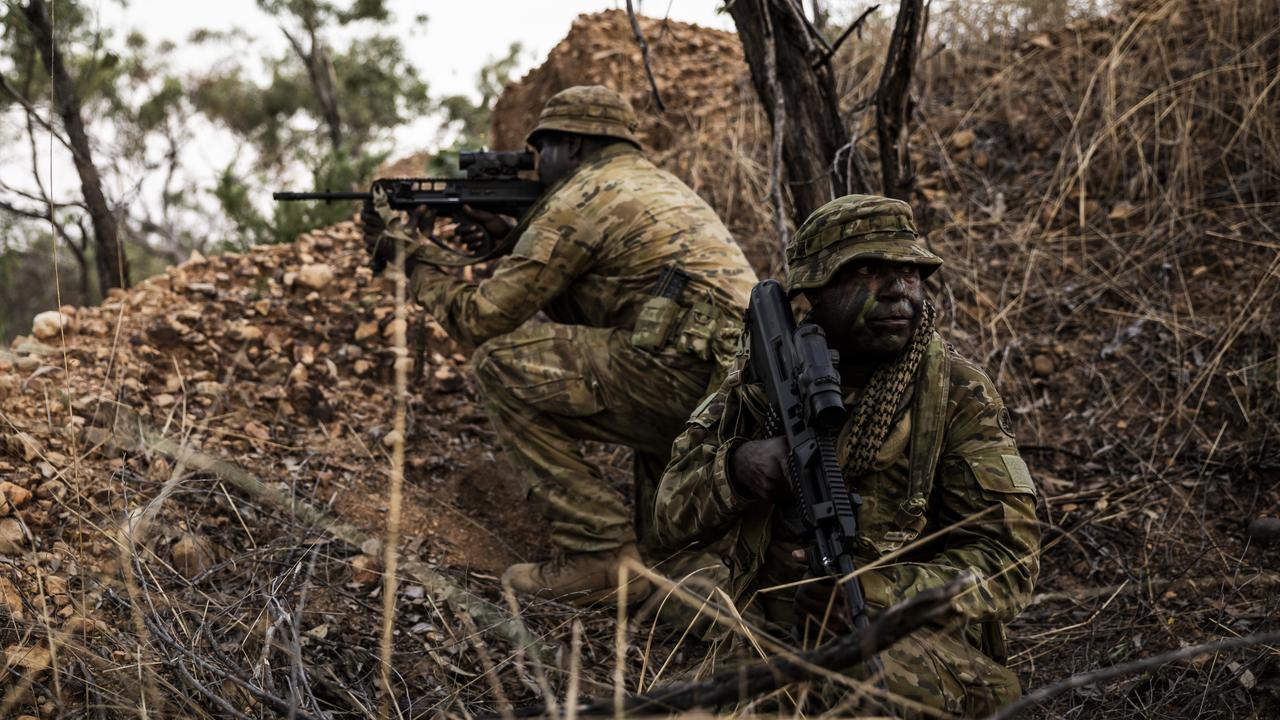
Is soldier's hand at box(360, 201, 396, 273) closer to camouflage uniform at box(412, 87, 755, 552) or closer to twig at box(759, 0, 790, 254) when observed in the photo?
camouflage uniform at box(412, 87, 755, 552)

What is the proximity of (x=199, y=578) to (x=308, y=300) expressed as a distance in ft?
8.03

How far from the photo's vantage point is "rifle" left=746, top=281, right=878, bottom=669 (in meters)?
2.14

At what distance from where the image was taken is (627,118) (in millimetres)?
4184

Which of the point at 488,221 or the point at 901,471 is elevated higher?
the point at 488,221

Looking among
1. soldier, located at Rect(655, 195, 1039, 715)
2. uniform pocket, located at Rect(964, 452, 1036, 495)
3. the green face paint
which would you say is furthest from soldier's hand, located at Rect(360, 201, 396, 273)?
uniform pocket, located at Rect(964, 452, 1036, 495)

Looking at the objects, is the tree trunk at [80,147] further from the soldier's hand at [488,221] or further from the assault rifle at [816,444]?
the assault rifle at [816,444]

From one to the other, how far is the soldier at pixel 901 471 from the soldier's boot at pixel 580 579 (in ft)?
4.13

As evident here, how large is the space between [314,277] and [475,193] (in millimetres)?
1480

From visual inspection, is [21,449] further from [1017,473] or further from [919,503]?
[1017,473]

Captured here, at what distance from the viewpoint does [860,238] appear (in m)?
2.42

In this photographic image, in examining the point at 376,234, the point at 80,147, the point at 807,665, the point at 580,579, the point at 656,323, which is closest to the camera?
the point at 807,665

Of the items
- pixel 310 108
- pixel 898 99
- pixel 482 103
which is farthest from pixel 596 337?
pixel 310 108

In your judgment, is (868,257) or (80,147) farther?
(80,147)

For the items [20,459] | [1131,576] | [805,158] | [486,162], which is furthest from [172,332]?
[1131,576]
